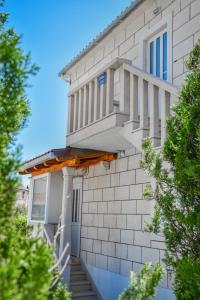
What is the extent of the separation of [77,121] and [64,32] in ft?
10.4

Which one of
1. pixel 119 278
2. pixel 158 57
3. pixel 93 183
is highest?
pixel 158 57

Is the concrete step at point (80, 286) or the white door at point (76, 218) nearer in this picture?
the concrete step at point (80, 286)

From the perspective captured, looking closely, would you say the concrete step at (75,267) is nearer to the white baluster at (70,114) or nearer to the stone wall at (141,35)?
the white baluster at (70,114)

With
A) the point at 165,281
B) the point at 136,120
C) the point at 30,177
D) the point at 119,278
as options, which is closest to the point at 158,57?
the point at 136,120

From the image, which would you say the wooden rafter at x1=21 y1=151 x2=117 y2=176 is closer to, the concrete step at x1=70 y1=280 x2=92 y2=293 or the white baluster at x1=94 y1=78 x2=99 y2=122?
the white baluster at x1=94 y1=78 x2=99 y2=122

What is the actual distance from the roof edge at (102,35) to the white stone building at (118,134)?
28 millimetres

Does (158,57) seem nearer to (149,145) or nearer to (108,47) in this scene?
(108,47)

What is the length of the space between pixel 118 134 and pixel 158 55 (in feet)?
6.73

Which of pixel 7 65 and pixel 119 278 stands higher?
pixel 7 65

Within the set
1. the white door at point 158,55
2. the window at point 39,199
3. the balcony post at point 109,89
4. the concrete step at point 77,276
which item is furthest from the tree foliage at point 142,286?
the window at point 39,199

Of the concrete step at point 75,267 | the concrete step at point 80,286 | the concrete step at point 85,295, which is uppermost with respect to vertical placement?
the concrete step at point 75,267

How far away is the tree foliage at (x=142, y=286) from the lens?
2578mm

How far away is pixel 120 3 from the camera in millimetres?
8500

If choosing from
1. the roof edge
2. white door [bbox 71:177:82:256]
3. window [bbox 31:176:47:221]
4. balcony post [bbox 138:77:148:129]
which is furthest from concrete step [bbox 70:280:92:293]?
the roof edge
